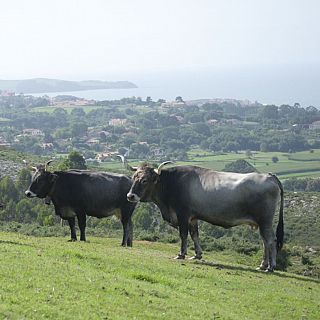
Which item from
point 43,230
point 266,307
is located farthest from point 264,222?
point 43,230

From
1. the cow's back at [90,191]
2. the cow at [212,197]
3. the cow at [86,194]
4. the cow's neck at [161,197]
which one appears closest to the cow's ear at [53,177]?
the cow at [86,194]

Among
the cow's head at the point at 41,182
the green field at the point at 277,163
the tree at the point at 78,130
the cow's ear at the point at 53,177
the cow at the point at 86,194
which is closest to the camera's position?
the cow's head at the point at 41,182

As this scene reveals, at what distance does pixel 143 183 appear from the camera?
57.0 ft

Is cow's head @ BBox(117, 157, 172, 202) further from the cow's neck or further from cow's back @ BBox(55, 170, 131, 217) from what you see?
cow's back @ BBox(55, 170, 131, 217)

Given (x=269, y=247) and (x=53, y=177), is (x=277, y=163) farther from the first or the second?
(x=269, y=247)

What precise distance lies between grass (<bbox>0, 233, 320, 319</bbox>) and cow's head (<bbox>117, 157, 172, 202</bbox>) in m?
1.73

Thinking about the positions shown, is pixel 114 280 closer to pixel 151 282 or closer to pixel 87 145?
pixel 151 282

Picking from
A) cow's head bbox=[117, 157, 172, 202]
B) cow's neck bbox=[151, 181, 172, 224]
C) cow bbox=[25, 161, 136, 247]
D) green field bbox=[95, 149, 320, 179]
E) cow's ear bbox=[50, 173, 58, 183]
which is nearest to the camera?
cow's head bbox=[117, 157, 172, 202]

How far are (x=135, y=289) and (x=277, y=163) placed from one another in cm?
11195

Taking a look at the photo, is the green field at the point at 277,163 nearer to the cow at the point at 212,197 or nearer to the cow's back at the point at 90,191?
the cow's back at the point at 90,191

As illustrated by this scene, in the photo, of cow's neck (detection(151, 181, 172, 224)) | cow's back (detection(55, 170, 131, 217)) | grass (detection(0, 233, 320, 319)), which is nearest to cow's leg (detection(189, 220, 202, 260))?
cow's neck (detection(151, 181, 172, 224))

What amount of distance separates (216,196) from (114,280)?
5655 millimetres

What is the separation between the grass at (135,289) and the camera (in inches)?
385

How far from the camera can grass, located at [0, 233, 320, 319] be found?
385 inches
